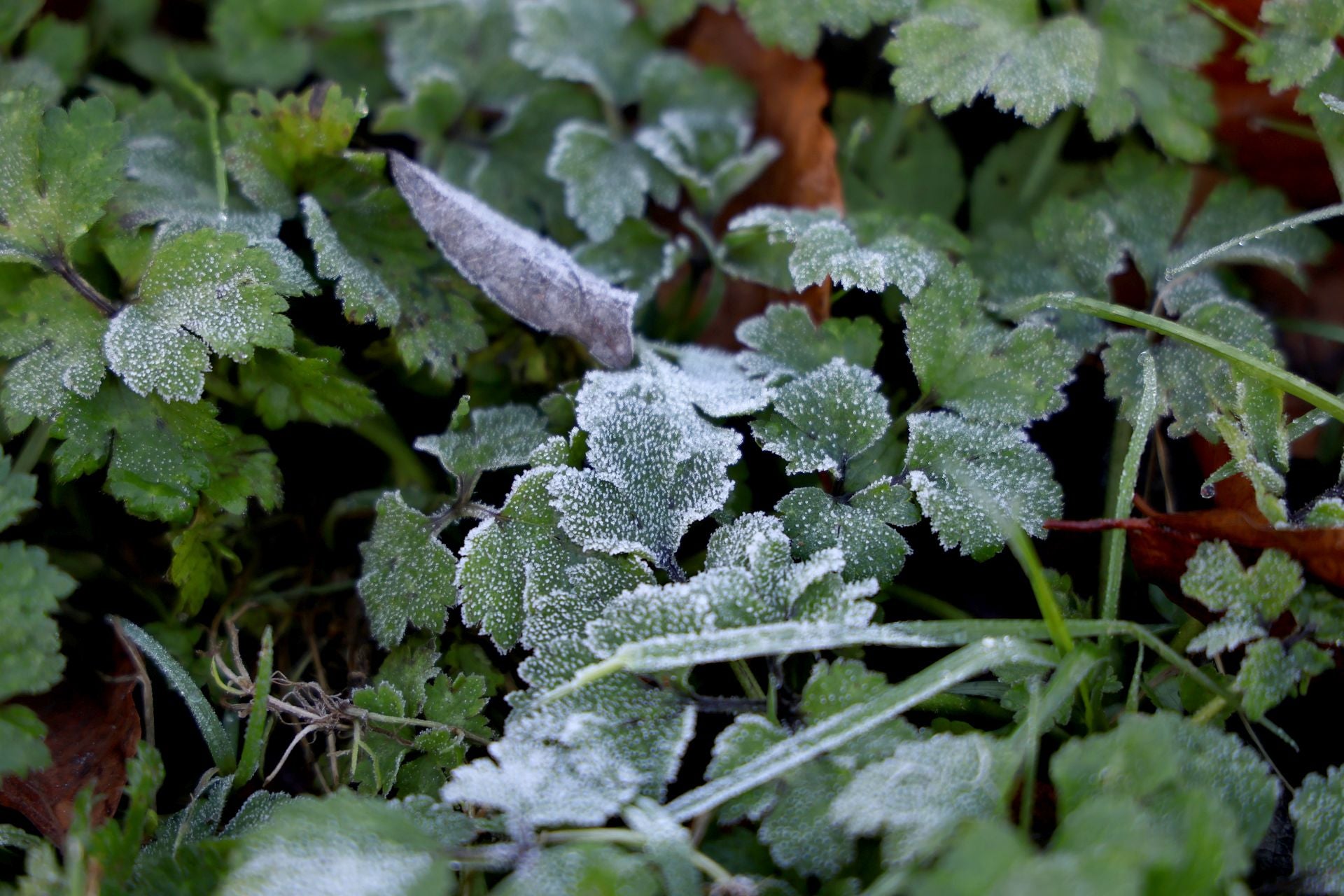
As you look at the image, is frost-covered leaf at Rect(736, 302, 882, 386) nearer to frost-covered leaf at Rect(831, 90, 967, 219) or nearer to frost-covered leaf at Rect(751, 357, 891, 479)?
frost-covered leaf at Rect(751, 357, 891, 479)

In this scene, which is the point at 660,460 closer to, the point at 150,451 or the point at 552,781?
the point at 552,781

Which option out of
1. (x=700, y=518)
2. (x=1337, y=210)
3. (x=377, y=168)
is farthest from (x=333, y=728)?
(x=1337, y=210)

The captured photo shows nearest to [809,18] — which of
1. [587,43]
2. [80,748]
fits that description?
[587,43]

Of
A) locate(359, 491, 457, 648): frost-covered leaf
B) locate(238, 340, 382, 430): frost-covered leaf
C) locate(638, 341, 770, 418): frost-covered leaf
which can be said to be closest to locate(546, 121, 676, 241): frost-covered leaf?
locate(638, 341, 770, 418): frost-covered leaf

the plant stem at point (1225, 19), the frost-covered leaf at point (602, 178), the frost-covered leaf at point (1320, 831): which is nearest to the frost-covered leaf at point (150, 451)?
the frost-covered leaf at point (602, 178)

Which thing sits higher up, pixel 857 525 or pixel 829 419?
pixel 829 419

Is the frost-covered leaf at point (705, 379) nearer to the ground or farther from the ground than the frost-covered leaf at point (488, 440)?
farther from the ground

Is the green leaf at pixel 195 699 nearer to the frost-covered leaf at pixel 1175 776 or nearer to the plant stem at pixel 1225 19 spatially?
the frost-covered leaf at pixel 1175 776
